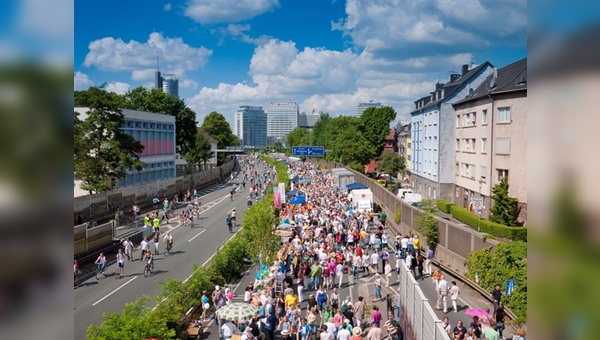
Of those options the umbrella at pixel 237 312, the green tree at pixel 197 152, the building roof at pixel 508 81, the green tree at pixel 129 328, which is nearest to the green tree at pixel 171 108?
the green tree at pixel 197 152

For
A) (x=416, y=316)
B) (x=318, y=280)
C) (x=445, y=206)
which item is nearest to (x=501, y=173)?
(x=445, y=206)

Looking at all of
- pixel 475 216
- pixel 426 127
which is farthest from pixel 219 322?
pixel 426 127

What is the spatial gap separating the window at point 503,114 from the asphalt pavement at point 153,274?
2318 centimetres

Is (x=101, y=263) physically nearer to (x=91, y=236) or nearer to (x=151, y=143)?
(x=91, y=236)

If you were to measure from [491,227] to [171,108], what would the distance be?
2866 inches

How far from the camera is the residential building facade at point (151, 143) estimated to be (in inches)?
2509

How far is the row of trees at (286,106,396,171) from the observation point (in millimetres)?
101500

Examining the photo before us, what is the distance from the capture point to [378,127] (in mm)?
112312

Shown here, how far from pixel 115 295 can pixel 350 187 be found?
32.6 metres

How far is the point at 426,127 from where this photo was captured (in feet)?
230
